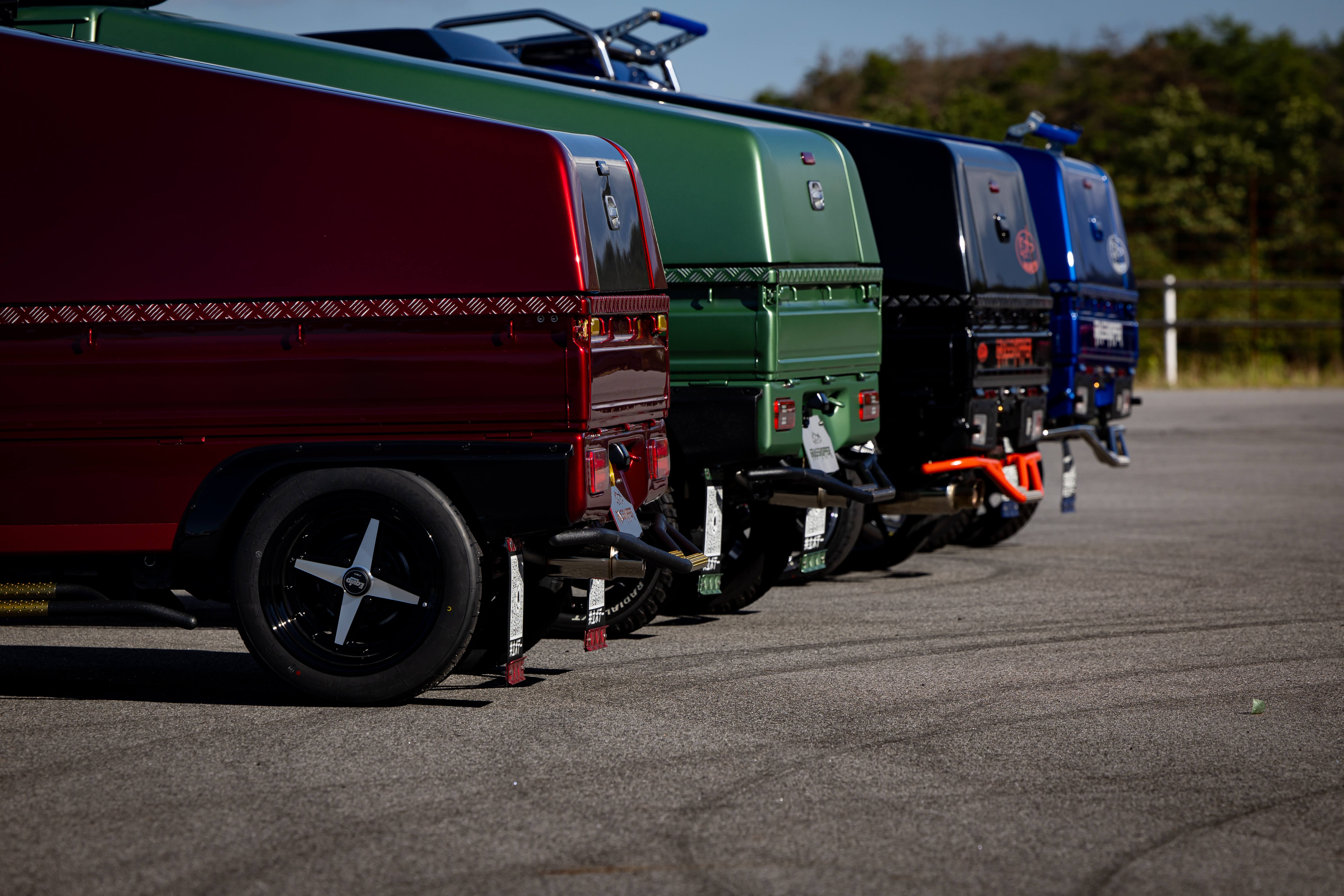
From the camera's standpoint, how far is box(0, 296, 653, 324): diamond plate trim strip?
614cm

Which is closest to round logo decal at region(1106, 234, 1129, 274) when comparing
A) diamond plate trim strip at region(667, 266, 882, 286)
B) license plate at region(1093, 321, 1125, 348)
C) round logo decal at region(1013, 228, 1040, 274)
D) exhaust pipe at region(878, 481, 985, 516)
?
license plate at region(1093, 321, 1125, 348)

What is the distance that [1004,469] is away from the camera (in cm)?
1004

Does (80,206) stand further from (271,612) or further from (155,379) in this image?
(271,612)

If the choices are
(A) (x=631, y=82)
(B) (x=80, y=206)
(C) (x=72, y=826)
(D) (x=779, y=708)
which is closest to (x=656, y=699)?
(D) (x=779, y=708)

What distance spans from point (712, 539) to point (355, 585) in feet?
7.02

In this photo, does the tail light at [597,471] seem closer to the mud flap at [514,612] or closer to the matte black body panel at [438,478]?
the matte black body panel at [438,478]

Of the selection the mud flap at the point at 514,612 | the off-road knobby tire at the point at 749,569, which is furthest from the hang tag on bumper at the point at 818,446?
the mud flap at the point at 514,612

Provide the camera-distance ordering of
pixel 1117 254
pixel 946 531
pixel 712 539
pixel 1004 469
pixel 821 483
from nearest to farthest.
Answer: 1. pixel 712 539
2. pixel 821 483
3. pixel 1004 469
4. pixel 946 531
5. pixel 1117 254

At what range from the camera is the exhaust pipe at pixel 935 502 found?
31.7ft

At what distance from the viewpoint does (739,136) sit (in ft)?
26.3

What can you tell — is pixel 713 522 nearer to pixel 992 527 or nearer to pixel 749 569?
pixel 749 569

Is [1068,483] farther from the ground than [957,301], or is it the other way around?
[957,301]

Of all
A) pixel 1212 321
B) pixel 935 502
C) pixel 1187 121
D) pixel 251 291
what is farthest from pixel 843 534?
pixel 1187 121

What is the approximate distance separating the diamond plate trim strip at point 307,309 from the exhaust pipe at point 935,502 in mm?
3643
